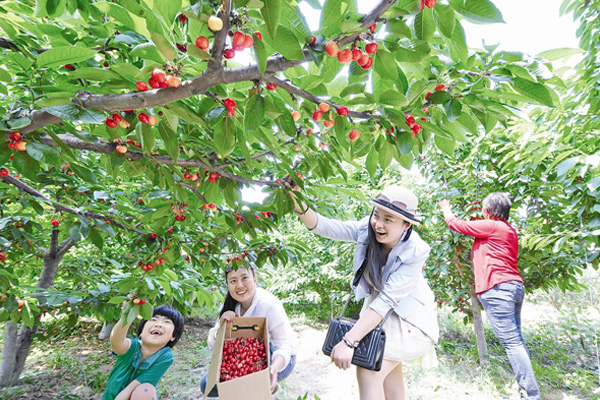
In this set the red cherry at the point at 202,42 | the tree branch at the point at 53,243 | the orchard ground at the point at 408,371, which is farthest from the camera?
the orchard ground at the point at 408,371

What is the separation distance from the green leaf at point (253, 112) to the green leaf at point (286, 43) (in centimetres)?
17

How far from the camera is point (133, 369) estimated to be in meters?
2.19

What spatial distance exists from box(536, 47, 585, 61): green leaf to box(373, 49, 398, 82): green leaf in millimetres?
403

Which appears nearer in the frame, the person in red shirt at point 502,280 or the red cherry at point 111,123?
the red cherry at point 111,123

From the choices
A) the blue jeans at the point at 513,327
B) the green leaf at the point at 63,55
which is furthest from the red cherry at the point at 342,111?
the blue jeans at the point at 513,327

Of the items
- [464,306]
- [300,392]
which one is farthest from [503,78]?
[464,306]

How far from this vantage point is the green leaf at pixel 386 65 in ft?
2.36

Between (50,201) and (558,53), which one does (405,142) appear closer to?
(558,53)

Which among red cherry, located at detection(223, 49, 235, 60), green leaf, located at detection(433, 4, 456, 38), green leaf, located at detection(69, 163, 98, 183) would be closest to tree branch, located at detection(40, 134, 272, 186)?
green leaf, located at detection(69, 163, 98, 183)

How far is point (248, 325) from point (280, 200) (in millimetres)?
1066

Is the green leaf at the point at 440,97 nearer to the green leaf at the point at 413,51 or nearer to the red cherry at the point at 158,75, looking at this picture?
the green leaf at the point at 413,51

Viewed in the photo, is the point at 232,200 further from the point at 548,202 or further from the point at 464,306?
the point at 464,306

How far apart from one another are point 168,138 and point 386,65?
0.64 metres

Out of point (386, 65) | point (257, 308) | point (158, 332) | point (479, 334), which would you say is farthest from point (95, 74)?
point (479, 334)
